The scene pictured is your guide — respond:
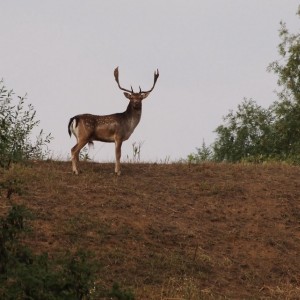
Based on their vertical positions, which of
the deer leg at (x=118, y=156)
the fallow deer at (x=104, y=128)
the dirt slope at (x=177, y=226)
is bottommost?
the dirt slope at (x=177, y=226)

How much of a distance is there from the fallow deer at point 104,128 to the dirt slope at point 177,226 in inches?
25.6

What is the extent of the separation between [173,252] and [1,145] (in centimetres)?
663

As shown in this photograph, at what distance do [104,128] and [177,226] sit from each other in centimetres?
415

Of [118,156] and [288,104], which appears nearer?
[118,156]

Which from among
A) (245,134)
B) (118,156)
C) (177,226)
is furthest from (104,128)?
(245,134)

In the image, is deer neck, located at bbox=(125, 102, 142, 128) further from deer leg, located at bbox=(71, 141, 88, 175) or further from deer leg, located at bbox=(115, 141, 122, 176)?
deer leg, located at bbox=(71, 141, 88, 175)

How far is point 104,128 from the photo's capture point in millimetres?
18891

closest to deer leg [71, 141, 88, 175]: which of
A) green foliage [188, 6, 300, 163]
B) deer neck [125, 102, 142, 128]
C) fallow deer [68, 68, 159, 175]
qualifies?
fallow deer [68, 68, 159, 175]

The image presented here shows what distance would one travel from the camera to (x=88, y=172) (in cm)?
1891

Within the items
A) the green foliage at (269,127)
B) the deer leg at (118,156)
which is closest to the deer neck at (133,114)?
the deer leg at (118,156)

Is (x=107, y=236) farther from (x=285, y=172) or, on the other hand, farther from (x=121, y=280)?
(x=285, y=172)

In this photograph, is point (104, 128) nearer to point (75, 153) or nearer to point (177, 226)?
point (75, 153)

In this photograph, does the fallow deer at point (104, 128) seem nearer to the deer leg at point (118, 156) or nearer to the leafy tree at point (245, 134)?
the deer leg at point (118, 156)

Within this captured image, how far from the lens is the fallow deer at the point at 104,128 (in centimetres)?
1878
